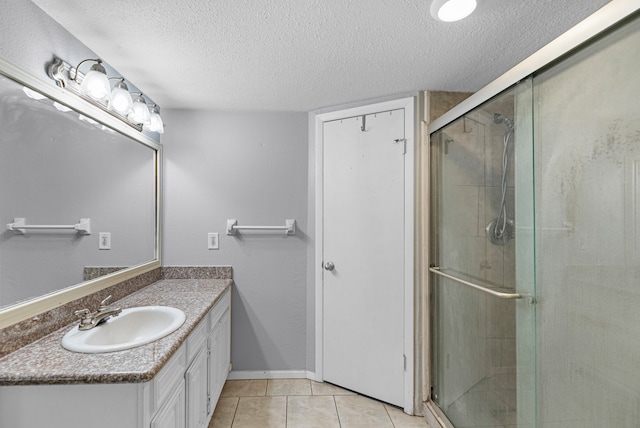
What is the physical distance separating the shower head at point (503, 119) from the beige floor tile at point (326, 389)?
6.81ft

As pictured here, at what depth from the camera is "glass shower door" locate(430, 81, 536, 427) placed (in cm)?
127

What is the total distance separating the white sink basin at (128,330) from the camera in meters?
1.20

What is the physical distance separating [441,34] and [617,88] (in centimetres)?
81

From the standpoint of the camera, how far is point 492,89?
1.41m

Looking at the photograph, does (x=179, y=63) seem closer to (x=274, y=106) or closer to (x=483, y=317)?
(x=274, y=106)

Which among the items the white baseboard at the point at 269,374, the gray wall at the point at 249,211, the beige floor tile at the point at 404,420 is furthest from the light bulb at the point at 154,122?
the beige floor tile at the point at 404,420

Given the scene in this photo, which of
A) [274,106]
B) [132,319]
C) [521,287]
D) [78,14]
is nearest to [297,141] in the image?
[274,106]

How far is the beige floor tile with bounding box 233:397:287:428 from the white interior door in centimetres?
45

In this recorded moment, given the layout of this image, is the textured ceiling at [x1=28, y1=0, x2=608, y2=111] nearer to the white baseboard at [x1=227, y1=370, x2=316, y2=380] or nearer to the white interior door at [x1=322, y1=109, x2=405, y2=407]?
the white interior door at [x1=322, y1=109, x2=405, y2=407]

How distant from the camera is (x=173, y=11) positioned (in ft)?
4.29

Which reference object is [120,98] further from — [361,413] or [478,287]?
[361,413]

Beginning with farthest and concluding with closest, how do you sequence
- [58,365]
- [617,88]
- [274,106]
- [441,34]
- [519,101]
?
1. [274,106]
2. [441,34]
3. [519,101]
4. [58,365]
5. [617,88]

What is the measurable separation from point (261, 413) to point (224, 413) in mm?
251

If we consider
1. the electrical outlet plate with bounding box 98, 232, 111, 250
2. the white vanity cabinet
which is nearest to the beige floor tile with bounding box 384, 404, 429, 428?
the white vanity cabinet
